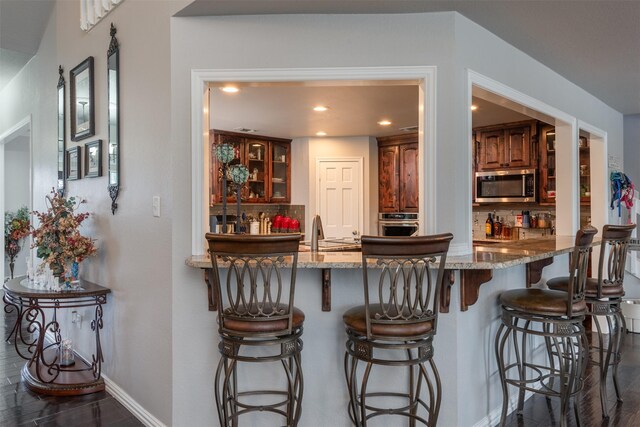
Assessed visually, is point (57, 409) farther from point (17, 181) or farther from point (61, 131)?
point (17, 181)

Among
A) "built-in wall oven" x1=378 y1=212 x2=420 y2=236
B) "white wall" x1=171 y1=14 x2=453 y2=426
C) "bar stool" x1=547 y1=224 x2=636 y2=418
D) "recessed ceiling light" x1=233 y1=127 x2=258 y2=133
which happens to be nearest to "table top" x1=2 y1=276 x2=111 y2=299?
"white wall" x1=171 y1=14 x2=453 y2=426

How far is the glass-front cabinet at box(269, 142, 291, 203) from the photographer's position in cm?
627

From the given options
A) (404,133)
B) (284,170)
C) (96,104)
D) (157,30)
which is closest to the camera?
(157,30)

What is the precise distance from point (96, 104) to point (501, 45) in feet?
9.31

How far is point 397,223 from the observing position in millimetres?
6191

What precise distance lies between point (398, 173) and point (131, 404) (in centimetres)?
451

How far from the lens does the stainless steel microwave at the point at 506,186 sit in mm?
5090

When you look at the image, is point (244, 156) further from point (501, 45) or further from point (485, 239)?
point (501, 45)

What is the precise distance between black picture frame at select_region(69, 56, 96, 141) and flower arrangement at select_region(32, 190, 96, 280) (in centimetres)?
63

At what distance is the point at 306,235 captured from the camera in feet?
20.4

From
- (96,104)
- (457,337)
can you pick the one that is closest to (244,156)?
(96,104)

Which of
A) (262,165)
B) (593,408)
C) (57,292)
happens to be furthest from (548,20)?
(262,165)

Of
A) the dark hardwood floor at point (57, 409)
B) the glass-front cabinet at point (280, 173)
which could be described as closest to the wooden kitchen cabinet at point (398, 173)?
the glass-front cabinet at point (280, 173)

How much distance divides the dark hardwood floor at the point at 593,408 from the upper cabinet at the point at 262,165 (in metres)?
4.22
